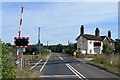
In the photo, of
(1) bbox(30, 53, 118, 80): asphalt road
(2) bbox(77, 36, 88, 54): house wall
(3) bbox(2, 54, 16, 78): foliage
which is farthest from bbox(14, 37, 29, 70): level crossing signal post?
(2) bbox(77, 36, 88, 54): house wall

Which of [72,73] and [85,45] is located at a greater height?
[85,45]

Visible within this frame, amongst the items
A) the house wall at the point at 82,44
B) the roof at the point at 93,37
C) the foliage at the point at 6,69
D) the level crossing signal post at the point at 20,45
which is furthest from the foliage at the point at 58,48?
the foliage at the point at 6,69

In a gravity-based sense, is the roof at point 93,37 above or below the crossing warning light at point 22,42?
above

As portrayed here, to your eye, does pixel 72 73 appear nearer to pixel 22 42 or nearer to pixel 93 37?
pixel 22 42

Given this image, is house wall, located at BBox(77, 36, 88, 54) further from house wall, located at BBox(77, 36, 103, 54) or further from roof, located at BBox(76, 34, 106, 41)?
roof, located at BBox(76, 34, 106, 41)

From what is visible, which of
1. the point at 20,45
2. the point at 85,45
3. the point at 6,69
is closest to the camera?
the point at 6,69

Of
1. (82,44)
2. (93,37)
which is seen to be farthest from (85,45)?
(93,37)

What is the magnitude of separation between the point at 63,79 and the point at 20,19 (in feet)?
20.9

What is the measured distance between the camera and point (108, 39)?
122 meters

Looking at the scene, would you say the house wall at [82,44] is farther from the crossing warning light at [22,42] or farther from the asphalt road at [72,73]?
the crossing warning light at [22,42]

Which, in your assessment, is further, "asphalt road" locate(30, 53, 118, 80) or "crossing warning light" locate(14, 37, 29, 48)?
"asphalt road" locate(30, 53, 118, 80)

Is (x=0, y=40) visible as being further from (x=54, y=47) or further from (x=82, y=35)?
(x=54, y=47)

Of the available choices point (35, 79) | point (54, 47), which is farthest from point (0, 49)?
point (54, 47)

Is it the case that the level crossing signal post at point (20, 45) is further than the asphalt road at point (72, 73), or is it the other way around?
the asphalt road at point (72, 73)
